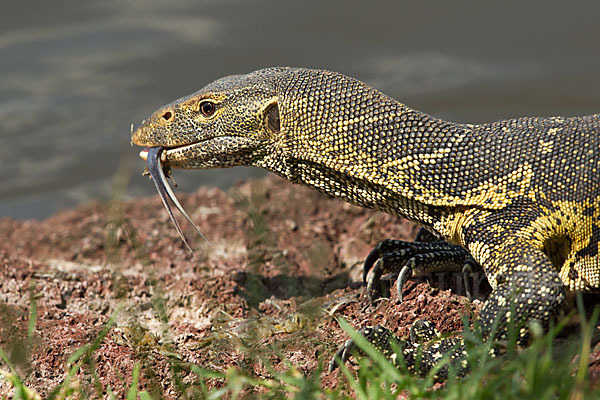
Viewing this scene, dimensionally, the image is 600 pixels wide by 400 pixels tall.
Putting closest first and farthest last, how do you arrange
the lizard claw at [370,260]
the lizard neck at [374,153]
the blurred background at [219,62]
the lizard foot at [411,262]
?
the lizard neck at [374,153], the lizard foot at [411,262], the lizard claw at [370,260], the blurred background at [219,62]

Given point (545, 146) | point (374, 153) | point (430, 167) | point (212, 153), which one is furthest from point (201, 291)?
point (545, 146)

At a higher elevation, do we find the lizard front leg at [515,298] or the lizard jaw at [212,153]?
the lizard jaw at [212,153]

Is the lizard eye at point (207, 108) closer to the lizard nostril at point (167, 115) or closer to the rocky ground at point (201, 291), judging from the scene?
the lizard nostril at point (167, 115)

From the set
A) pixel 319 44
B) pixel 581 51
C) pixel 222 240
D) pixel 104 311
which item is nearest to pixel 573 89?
pixel 581 51

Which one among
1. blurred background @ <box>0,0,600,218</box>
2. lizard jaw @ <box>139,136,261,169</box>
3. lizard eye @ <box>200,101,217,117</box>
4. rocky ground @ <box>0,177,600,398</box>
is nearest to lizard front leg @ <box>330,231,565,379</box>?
rocky ground @ <box>0,177,600,398</box>

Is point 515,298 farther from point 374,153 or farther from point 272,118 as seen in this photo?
point 272,118

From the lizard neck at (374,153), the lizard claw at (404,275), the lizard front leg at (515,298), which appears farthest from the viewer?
the lizard claw at (404,275)

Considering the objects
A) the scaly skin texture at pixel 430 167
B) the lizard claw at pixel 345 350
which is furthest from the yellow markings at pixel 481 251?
the lizard claw at pixel 345 350
